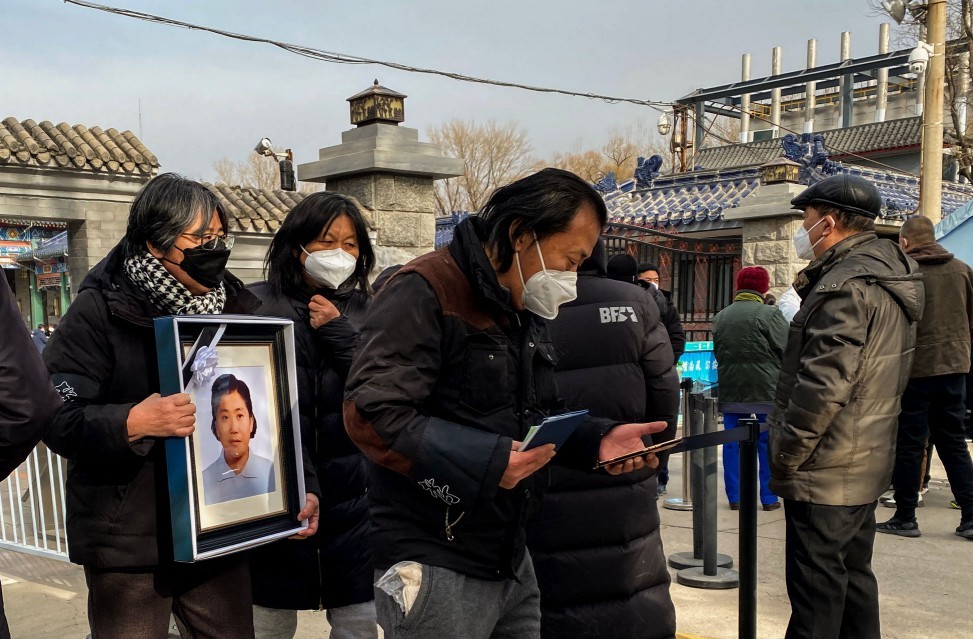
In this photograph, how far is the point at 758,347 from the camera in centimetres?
651

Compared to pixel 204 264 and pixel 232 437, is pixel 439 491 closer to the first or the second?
pixel 232 437

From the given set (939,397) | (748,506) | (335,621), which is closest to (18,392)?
(335,621)

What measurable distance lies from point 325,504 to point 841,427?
6.40 ft

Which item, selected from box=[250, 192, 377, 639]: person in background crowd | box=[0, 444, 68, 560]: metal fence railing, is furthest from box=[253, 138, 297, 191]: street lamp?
box=[250, 192, 377, 639]: person in background crowd

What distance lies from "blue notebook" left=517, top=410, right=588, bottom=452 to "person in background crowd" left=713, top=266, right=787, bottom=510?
16.0 ft

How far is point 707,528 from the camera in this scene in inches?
192

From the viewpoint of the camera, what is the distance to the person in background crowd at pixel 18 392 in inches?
65.4

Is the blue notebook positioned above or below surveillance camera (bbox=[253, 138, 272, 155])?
below

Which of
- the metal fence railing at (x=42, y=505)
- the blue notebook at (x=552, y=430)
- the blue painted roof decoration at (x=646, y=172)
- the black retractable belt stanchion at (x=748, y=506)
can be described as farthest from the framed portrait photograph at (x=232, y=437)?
the blue painted roof decoration at (x=646, y=172)

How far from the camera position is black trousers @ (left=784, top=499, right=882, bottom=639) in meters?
3.29

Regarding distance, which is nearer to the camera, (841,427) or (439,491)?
(439,491)

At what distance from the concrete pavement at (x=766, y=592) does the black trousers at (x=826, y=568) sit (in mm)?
962

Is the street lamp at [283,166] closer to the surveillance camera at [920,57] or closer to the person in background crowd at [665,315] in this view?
the person in background crowd at [665,315]

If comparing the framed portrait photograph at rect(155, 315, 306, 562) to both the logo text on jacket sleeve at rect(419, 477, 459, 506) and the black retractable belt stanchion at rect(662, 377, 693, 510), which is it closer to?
the logo text on jacket sleeve at rect(419, 477, 459, 506)
